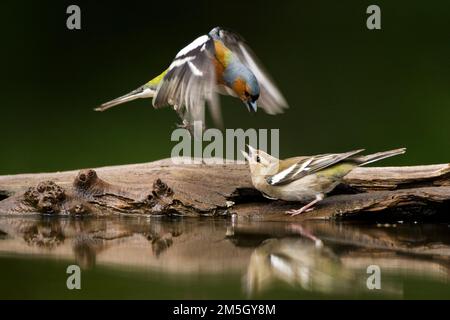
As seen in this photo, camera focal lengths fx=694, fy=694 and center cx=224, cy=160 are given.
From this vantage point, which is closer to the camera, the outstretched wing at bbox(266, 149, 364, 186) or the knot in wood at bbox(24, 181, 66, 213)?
the outstretched wing at bbox(266, 149, 364, 186)

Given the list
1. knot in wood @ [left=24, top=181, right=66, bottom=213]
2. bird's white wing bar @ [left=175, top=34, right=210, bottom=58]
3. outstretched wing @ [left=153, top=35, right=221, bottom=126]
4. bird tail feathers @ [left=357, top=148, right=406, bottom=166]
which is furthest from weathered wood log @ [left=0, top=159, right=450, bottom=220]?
bird's white wing bar @ [left=175, top=34, right=210, bottom=58]

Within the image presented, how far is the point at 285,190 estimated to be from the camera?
2.38 metres

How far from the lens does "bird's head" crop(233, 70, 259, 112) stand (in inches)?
106

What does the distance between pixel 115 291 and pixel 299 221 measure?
3.87ft

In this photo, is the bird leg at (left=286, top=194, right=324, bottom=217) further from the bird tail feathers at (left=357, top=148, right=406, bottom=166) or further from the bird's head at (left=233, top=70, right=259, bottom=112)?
the bird's head at (left=233, top=70, right=259, bottom=112)

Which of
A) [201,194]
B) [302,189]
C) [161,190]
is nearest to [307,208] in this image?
[302,189]

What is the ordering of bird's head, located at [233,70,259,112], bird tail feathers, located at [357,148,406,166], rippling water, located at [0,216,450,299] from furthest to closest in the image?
bird's head, located at [233,70,259,112]
bird tail feathers, located at [357,148,406,166]
rippling water, located at [0,216,450,299]

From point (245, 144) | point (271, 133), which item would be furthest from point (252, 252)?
point (271, 133)

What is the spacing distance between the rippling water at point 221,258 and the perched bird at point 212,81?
1.43 feet

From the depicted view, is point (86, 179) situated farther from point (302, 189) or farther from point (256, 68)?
point (256, 68)

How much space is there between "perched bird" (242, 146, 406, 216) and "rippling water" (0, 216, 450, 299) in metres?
0.15

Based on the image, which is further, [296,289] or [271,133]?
[271,133]

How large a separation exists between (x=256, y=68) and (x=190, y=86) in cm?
57

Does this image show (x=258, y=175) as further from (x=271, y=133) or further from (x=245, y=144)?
(x=271, y=133)
